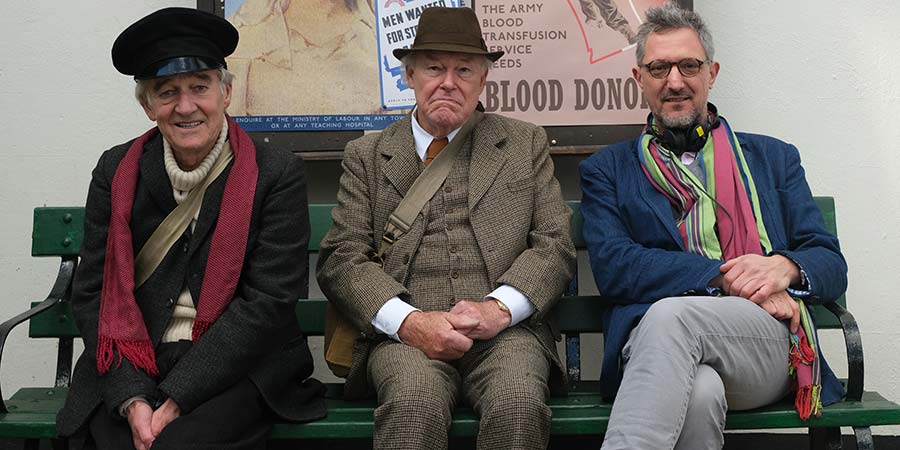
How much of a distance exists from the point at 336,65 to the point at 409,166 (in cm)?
83

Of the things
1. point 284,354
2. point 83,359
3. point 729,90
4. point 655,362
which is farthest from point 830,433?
point 83,359

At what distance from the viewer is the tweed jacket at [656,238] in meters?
3.58

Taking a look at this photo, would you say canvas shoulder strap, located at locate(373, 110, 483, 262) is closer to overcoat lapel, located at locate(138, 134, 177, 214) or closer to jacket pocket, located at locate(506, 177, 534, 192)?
jacket pocket, located at locate(506, 177, 534, 192)

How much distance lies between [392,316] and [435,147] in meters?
0.76

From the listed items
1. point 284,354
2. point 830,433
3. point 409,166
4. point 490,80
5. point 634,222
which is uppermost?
point 490,80

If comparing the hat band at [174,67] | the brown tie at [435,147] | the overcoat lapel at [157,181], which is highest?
the hat band at [174,67]

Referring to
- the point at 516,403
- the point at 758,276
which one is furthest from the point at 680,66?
the point at 516,403

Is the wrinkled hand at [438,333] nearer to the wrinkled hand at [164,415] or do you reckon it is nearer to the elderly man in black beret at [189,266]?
the elderly man in black beret at [189,266]

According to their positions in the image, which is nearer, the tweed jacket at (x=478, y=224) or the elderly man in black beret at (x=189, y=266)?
the elderly man in black beret at (x=189, y=266)

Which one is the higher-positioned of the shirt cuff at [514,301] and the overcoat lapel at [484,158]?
the overcoat lapel at [484,158]

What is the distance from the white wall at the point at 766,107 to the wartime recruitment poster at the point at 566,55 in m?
0.41

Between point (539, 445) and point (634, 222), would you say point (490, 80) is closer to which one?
point (634, 222)

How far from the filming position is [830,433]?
11.9 ft

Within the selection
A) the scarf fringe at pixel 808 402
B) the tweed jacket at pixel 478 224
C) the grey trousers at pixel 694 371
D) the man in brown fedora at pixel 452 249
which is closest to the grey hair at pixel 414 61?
the man in brown fedora at pixel 452 249
